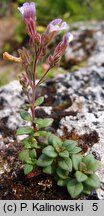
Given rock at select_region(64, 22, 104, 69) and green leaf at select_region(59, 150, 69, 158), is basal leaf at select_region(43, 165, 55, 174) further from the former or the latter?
rock at select_region(64, 22, 104, 69)

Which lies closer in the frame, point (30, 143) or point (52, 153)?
point (52, 153)

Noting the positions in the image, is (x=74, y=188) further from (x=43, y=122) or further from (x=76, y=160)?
(x=43, y=122)

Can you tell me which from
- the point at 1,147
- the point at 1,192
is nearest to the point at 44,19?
the point at 1,147

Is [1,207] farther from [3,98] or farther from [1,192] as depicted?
[3,98]

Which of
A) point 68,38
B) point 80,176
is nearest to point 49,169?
point 80,176

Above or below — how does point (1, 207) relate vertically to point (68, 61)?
below
